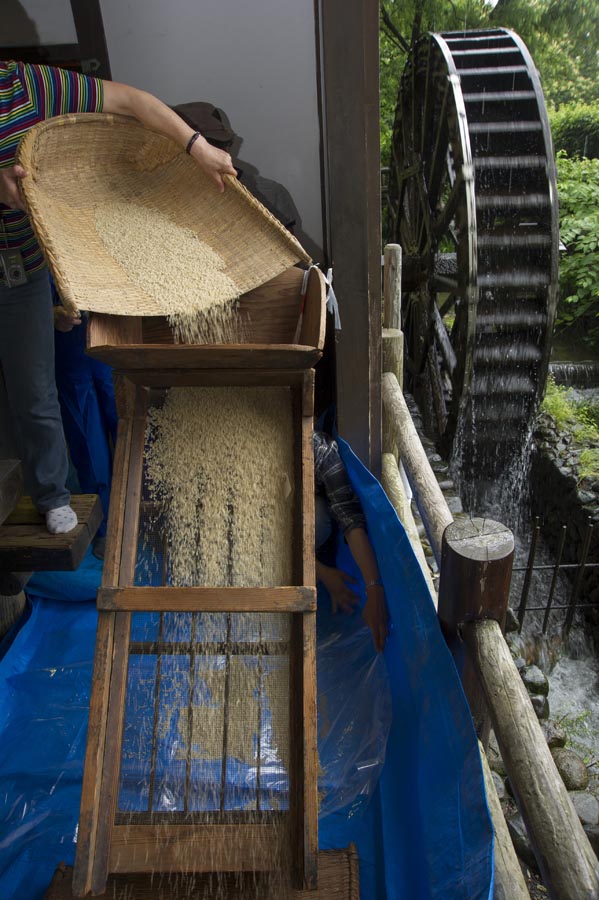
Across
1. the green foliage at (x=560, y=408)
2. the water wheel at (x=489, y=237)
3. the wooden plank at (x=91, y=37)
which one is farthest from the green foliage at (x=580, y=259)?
the wooden plank at (x=91, y=37)

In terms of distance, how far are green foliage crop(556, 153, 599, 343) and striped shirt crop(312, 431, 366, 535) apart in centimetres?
753

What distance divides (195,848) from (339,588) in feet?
4.51

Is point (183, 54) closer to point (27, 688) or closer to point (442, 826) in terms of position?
point (27, 688)

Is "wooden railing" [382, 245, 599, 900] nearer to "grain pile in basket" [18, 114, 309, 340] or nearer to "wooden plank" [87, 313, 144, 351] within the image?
"grain pile in basket" [18, 114, 309, 340]

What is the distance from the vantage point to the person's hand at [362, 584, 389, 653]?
2.65m

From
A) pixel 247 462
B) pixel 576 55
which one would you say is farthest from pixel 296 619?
pixel 576 55

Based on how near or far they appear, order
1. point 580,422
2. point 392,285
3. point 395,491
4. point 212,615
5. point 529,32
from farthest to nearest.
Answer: point 529,32
point 580,422
point 392,285
point 395,491
point 212,615

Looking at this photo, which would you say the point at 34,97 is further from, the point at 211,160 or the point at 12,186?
the point at 211,160

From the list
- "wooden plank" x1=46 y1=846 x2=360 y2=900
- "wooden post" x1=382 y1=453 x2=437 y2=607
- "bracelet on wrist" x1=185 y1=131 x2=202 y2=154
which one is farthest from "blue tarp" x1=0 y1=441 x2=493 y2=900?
"bracelet on wrist" x1=185 y1=131 x2=202 y2=154

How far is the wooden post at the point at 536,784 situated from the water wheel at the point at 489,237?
14.1ft

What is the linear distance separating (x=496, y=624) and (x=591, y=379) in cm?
799

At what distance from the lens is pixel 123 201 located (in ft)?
7.42

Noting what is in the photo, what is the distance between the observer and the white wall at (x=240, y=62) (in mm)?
2975

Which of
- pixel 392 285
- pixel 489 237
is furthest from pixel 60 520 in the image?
pixel 489 237
